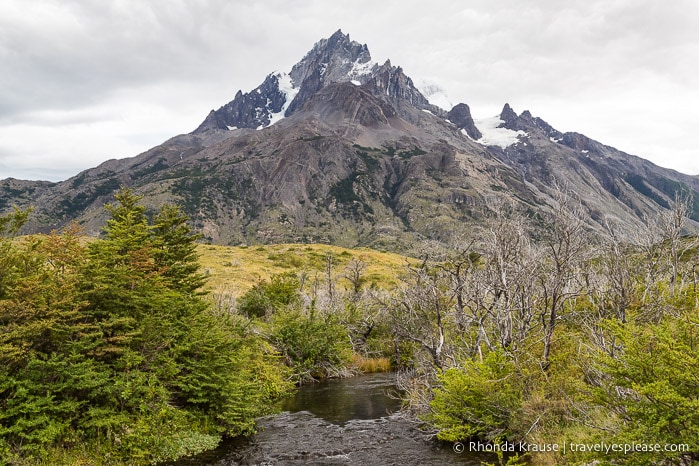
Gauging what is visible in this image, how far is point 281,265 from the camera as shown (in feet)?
282

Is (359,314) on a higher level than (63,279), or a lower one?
lower

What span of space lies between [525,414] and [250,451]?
1174 cm

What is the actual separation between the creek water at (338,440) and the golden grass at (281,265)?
3240 cm

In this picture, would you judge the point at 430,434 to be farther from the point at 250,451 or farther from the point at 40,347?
the point at 40,347

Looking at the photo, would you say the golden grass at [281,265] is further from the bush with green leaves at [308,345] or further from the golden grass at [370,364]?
the golden grass at [370,364]

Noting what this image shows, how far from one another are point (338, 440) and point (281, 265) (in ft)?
216

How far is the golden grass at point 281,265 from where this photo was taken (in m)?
67.8

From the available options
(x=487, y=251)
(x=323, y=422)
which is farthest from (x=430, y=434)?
(x=487, y=251)

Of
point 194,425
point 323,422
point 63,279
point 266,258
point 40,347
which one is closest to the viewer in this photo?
point 40,347

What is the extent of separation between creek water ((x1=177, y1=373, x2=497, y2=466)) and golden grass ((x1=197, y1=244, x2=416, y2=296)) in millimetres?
32401

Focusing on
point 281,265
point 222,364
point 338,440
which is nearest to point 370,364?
point 338,440

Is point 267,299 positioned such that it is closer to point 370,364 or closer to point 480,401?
point 370,364

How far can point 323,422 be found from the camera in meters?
24.7

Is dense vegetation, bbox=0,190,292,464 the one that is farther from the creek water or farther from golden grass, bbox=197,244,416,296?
golden grass, bbox=197,244,416,296
